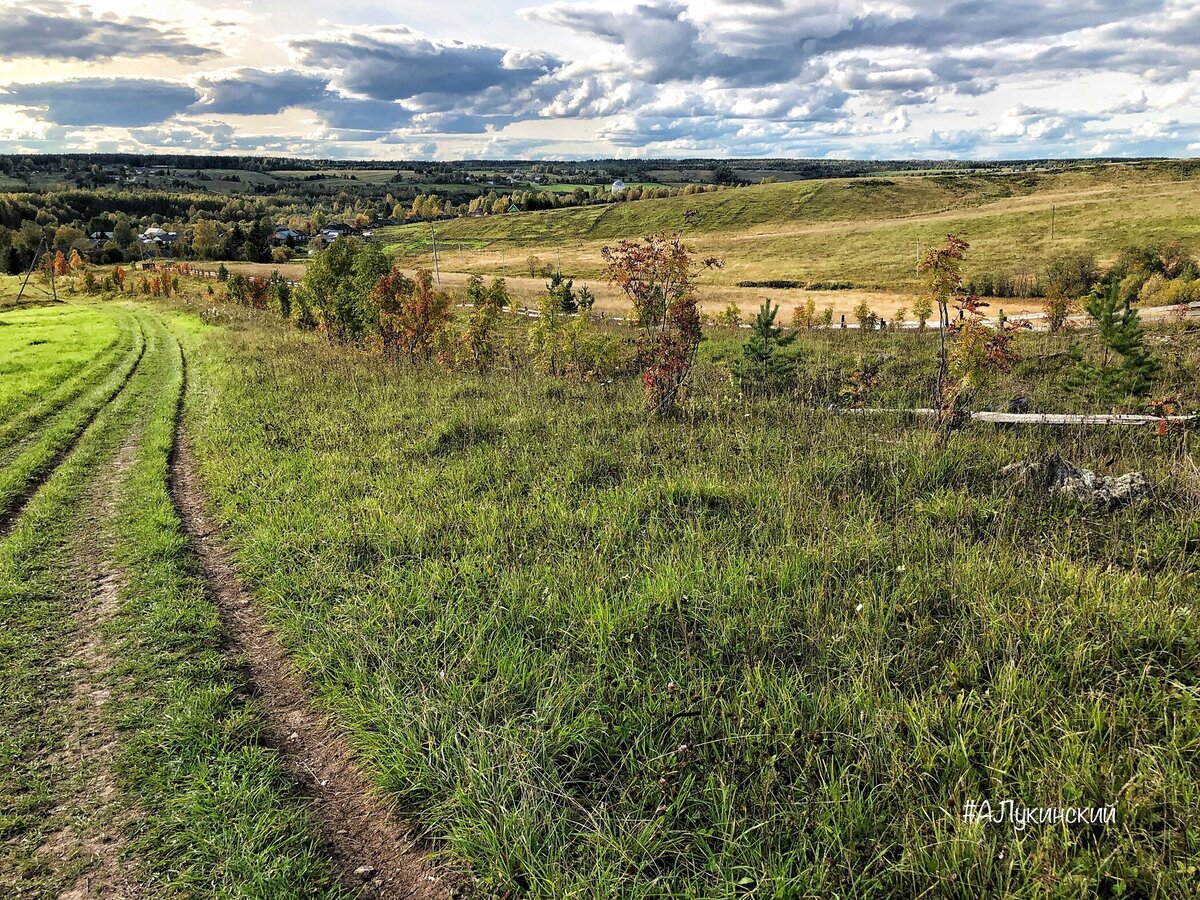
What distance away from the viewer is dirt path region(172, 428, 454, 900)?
319cm

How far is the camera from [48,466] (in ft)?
34.2

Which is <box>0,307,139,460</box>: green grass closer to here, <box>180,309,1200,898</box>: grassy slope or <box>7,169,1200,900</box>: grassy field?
<box>7,169,1200,900</box>: grassy field

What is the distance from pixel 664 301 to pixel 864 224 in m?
102

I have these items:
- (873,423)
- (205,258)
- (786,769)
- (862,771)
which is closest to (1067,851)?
(862,771)

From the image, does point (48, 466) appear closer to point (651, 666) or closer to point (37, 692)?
point (37, 692)

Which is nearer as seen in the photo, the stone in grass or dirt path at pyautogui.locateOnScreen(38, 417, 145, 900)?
dirt path at pyautogui.locateOnScreen(38, 417, 145, 900)

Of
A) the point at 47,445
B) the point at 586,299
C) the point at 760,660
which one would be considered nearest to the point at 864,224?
the point at 586,299

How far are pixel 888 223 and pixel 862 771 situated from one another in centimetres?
10720

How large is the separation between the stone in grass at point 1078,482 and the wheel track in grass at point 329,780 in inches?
239

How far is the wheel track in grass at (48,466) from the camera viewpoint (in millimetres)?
8234

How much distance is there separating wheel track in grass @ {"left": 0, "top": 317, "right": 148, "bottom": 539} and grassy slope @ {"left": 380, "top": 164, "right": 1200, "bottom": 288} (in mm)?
45568

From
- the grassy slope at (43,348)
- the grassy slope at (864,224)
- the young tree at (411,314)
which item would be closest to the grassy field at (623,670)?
the young tree at (411,314)

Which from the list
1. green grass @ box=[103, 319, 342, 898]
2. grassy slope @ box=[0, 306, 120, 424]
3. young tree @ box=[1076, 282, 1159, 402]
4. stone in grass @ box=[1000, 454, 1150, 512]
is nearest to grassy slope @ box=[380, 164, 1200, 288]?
grassy slope @ box=[0, 306, 120, 424]

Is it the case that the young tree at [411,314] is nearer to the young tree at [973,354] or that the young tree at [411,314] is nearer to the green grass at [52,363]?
the green grass at [52,363]
